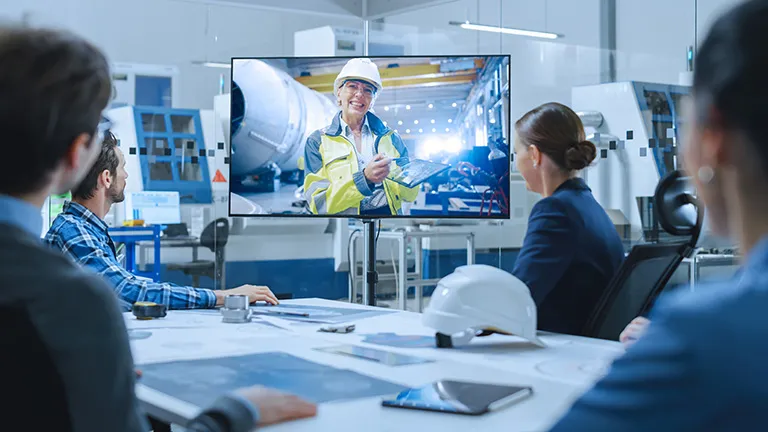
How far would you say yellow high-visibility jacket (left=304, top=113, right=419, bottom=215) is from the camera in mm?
3982

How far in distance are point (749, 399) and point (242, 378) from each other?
4.04 ft

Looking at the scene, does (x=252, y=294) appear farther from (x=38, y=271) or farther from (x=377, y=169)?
(x=38, y=271)

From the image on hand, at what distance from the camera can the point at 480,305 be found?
195 centimetres

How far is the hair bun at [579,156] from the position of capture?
2586mm

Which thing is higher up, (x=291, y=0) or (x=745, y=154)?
(x=291, y=0)

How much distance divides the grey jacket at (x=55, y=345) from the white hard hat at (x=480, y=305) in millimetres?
1096

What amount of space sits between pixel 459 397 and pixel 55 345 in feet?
2.47

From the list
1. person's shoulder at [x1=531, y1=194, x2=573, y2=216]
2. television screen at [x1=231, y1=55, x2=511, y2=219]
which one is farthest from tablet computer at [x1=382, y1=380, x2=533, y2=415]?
television screen at [x1=231, y1=55, x2=511, y2=219]

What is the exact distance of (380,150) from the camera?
400 cm

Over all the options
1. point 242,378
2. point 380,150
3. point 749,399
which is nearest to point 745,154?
point 749,399

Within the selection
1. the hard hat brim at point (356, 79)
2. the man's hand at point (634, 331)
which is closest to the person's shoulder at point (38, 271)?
the man's hand at point (634, 331)

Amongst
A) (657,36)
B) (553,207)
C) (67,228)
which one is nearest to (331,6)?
(657,36)

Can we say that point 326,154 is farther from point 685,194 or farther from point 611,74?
point 685,194

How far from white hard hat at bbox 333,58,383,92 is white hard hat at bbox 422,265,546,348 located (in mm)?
2225
